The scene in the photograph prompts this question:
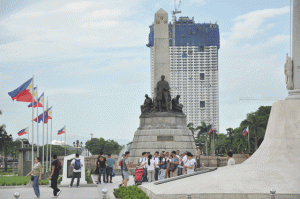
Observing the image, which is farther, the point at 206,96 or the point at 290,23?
the point at 206,96

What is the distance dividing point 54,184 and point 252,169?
21.6 ft

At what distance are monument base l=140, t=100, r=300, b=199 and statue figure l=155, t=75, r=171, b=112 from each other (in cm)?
1714

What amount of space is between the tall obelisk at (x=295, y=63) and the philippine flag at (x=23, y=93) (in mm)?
15705

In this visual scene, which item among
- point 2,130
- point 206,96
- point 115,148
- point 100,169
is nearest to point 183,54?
point 206,96

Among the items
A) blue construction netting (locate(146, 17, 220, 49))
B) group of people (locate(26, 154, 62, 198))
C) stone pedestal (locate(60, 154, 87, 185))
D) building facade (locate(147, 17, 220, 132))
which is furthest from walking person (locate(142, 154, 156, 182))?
building facade (locate(147, 17, 220, 132))

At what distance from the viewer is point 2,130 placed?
6788 cm

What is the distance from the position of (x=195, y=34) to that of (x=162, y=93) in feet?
411

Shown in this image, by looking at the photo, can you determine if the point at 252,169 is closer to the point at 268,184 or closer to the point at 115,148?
the point at 268,184

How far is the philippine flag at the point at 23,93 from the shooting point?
84.6 feet

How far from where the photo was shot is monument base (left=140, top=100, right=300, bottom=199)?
12.0m

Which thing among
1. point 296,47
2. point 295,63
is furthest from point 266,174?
point 296,47

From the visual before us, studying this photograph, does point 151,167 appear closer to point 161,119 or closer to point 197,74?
point 161,119

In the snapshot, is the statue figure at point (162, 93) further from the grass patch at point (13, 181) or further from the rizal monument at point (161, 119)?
the grass patch at point (13, 181)

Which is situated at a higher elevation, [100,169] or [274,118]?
[274,118]
